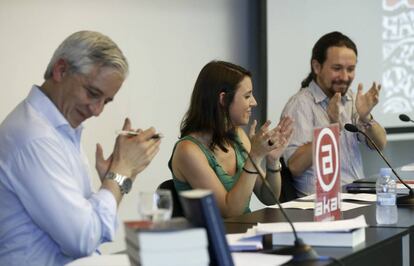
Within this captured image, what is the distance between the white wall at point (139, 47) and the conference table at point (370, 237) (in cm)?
140

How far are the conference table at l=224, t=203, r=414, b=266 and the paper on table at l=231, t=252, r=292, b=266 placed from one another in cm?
6

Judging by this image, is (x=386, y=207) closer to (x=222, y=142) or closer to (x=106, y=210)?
(x=222, y=142)

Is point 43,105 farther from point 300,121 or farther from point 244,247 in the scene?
point 300,121

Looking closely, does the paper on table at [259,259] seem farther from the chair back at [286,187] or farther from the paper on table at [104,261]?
the chair back at [286,187]

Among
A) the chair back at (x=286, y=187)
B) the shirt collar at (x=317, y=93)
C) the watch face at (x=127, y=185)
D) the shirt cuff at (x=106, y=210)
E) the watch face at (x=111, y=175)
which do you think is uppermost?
the shirt collar at (x=317, y=93)

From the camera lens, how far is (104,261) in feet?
6.87

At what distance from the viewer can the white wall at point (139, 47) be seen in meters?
3.79

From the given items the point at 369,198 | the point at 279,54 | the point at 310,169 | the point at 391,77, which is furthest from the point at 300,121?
the point at 391,77

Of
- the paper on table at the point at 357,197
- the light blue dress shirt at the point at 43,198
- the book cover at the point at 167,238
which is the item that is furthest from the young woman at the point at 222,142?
the book cover at the point at 167,238

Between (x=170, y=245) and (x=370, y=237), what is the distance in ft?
3.33

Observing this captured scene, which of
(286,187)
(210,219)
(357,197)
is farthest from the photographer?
(286,187)

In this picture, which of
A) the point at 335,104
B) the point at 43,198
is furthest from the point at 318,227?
the point at 335,104

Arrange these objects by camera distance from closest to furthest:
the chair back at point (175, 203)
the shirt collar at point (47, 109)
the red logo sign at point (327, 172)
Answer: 1. the shirt collar at point (47, 109)
2. the red logo sign at point (327, 172)
3. the chair back at point (175, 203)

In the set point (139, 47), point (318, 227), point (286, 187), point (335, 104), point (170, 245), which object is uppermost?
point (139, 47)
